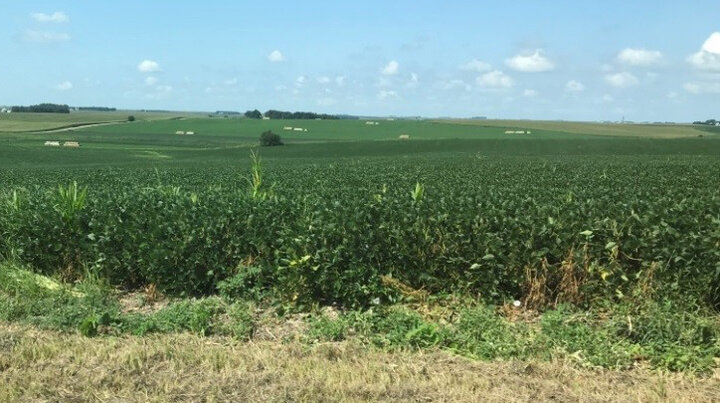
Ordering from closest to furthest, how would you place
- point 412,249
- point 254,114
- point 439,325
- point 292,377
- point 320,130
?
1. point 292,377
2. point 439,325
3. point 412,249
4. point 320,130
5. point 254,114

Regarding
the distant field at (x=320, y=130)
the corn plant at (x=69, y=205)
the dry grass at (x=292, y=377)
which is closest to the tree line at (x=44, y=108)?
the distant field at (x=320, y=130)

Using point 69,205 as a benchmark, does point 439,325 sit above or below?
below

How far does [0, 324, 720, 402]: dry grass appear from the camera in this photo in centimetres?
398

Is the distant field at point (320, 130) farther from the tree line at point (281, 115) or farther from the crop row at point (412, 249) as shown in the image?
the crop row at point (412, 249)

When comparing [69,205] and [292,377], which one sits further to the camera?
[69,205]

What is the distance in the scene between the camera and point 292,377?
4.29 metres

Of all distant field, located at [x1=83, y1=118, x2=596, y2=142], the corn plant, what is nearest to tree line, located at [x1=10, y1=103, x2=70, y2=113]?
distant field, located at [x1=83, y1=118, x2=596, y2=142]

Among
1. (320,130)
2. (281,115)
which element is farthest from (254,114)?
(320,130)

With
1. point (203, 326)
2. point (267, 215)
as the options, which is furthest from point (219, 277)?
point (203, 326)

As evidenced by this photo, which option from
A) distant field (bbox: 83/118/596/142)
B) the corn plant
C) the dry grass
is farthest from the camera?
distant field (bbox: 83/118/596/142)

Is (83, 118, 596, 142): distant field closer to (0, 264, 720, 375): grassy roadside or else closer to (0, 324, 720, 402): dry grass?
(0, 264, 720, 375): grassy roadside

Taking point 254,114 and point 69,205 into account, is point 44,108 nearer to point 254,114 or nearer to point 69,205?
point 254,114

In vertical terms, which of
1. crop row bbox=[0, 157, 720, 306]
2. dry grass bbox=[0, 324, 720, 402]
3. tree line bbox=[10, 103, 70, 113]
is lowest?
dry grass bbox=[0, 324, 720, 402]

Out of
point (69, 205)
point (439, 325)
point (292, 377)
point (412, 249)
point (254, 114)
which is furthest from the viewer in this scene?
point (254, 114)
